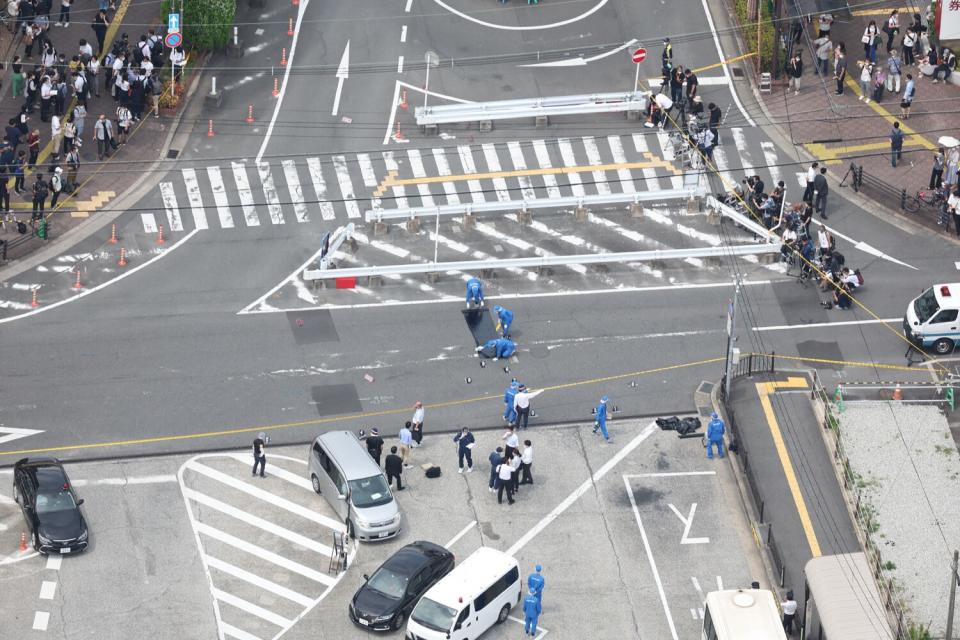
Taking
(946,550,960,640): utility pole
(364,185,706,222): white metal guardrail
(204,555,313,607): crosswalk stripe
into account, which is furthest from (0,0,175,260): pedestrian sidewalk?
(946,550,960,640): utility pole

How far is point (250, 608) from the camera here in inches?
2482

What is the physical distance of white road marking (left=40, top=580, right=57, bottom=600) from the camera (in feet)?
206

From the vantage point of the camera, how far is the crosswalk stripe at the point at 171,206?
79.8m

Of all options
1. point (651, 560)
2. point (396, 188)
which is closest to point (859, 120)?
point (396, 188)

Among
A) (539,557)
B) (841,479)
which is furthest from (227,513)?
(841,479)

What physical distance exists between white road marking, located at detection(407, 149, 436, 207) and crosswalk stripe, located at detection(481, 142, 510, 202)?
1942 mm

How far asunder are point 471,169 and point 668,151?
834cm

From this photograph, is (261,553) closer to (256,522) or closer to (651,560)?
(256,522)

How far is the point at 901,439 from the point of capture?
69.3 m

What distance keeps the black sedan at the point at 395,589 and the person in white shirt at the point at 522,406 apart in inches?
346

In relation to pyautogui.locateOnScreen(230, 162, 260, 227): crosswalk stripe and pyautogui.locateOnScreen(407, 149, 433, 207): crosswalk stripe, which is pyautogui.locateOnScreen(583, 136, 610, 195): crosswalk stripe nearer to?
pyautogui.locateOnScreen(407, 149, 433, 207): crosswalk stripe

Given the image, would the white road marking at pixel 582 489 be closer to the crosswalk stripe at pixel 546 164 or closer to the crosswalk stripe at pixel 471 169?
the crosswalk stripe at pixel 546 164

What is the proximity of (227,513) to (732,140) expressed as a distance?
29.4 meters

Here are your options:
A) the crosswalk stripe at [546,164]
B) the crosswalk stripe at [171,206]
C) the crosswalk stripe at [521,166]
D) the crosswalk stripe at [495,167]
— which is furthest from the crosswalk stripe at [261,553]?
the crosswalk stripe at [546,164]
